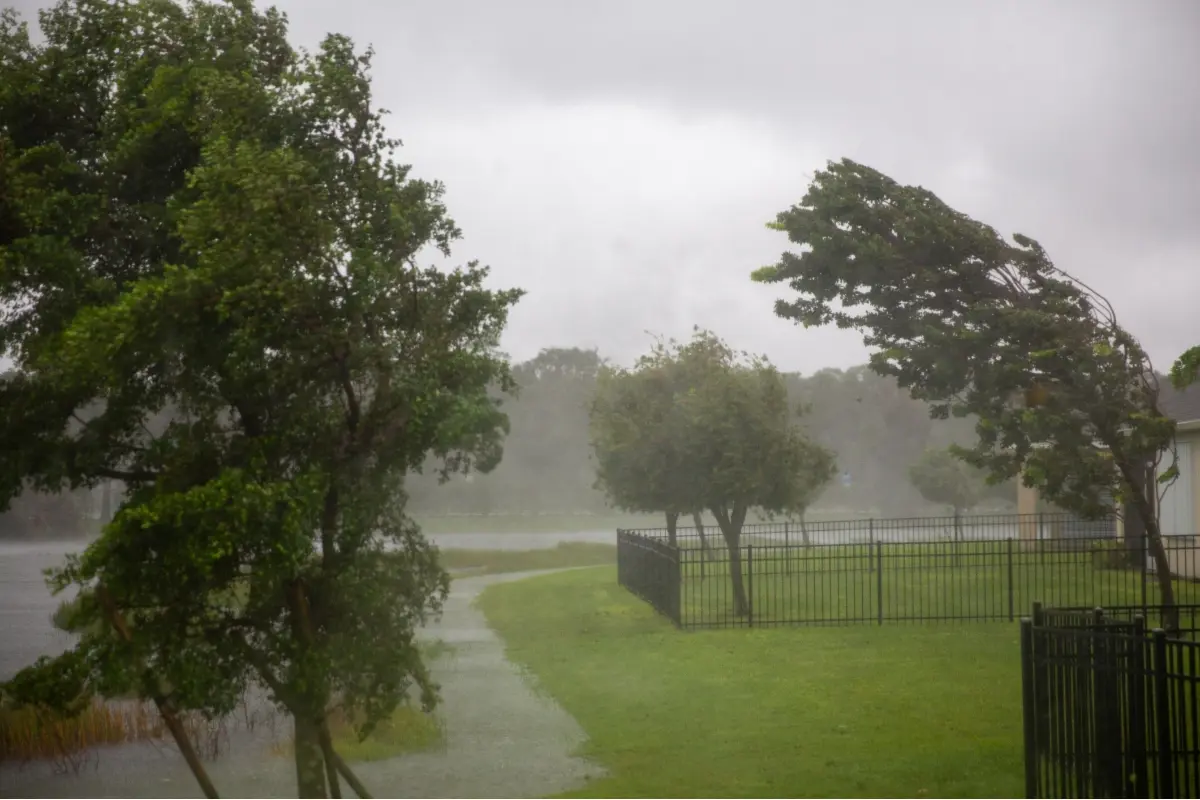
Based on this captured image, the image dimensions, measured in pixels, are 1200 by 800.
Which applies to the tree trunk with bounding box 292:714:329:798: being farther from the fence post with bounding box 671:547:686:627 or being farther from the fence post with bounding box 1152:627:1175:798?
the fence post with bounding box 671:547:686:627

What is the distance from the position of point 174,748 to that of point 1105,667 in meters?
9.20

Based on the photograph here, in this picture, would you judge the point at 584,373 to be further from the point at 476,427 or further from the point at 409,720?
the point at 476,427

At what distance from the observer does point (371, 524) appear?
8414mm

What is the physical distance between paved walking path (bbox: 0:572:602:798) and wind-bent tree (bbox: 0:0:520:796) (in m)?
1.72

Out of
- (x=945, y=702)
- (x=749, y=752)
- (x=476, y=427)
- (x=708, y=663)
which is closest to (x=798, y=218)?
(x=708, y=663)

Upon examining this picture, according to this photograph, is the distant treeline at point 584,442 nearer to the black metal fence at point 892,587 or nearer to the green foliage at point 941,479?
the black metal fence at point 892,587

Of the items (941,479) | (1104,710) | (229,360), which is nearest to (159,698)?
(229,360)

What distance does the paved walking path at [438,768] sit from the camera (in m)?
10.3

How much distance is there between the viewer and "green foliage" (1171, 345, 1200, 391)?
1458cm

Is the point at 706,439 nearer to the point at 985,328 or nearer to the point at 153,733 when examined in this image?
the point at 985,328

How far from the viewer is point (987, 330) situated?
60.0 feet

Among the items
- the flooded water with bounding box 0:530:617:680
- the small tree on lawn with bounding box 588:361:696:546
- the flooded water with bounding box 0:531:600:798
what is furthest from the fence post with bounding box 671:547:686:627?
the flooded water with bounding box 0:531:600:798

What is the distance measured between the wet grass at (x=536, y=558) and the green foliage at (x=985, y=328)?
8.09 m

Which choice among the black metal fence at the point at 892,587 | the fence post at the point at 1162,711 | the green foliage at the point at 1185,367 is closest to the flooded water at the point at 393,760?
the fence post at the point at 1162,711
